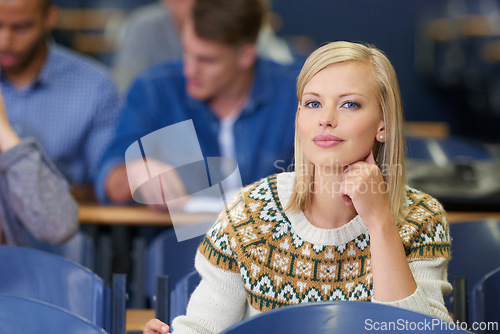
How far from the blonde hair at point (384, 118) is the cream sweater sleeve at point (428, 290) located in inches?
3.8

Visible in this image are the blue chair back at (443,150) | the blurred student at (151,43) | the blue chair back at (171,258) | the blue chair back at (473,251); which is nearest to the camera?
the blue chair back at (171,258)

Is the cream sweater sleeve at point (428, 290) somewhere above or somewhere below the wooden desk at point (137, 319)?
above

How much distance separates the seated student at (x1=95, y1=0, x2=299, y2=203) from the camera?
246cm

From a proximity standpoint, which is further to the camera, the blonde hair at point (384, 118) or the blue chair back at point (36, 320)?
the blonde hair at point (384, 118)

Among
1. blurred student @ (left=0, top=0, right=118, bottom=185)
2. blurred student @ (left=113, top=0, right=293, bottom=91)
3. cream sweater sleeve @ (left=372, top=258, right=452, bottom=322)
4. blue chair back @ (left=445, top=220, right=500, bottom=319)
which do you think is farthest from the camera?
blurred student @ (left=113, top=0, right=293, bottom=91)

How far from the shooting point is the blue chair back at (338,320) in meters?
1.14

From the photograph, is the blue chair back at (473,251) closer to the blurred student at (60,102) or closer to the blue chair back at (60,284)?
the blue chair back at (60,284)

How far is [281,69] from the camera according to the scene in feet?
8.56

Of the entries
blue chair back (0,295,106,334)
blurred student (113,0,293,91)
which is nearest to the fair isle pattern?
blue chair back (0,295,106,334)

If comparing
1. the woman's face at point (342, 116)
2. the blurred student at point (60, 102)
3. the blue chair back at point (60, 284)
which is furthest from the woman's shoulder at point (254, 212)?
the blurred student at point (60, 102)

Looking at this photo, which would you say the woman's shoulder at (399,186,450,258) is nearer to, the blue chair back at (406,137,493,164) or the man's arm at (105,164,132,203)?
the man's arm at (105,164,132,203)

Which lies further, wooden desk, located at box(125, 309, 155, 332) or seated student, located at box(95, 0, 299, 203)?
seated student, located at box(95, 0, 299, 203)

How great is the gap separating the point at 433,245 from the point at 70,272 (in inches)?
30.3

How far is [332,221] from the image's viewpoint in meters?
1.41
